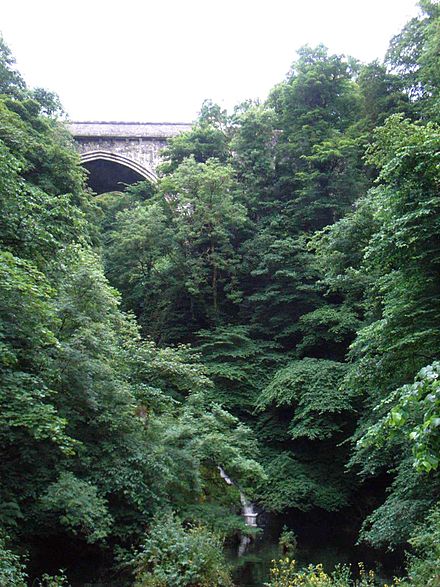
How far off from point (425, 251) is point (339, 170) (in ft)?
40.3

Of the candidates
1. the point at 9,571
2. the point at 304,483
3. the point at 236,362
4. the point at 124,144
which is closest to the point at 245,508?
the point at 304,483

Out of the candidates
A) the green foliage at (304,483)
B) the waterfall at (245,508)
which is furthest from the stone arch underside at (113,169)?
the waterfall at (245,508)

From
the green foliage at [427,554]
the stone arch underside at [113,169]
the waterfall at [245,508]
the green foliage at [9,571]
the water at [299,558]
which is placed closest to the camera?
the green foliage at [9,571]

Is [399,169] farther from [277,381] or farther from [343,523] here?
[343,523]

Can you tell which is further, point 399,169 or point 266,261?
point 266,261

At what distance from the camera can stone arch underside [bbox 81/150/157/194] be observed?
26047 mm

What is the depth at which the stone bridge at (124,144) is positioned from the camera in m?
26.1

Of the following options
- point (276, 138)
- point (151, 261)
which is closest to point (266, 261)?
point (151, 261)

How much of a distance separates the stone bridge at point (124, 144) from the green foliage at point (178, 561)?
19.5 m

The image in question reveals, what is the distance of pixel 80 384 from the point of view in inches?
357

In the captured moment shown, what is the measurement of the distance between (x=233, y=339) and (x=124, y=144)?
13.0 meters

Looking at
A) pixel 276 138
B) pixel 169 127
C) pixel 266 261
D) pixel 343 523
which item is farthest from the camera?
pixel 169 127

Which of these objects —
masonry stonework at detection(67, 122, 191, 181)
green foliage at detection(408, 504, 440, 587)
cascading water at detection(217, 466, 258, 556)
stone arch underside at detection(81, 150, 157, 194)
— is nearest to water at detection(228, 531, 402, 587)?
cascading water at detection(217, 466, 258, 556)

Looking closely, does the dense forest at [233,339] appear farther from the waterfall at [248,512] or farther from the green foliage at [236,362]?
the waterfall at [248,512]
